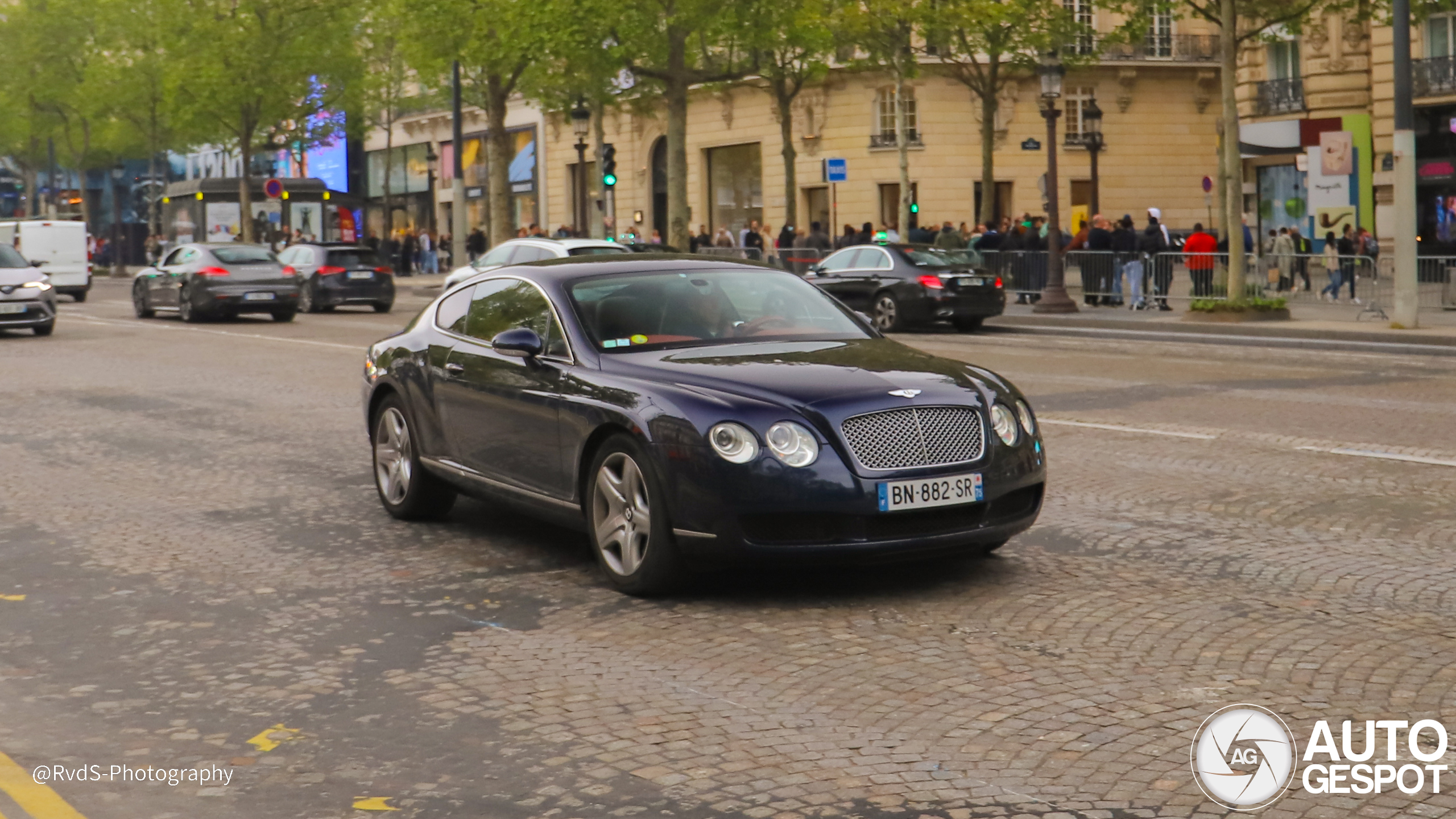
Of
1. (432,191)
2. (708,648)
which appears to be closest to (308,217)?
(432,191)

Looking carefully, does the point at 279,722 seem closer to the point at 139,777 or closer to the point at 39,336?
the point at 139,777

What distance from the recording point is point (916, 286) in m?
26.0

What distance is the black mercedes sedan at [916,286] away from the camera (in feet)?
85.0

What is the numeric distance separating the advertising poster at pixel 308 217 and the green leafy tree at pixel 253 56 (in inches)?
69.2

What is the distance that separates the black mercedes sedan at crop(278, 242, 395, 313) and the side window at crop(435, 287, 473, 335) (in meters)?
25.8

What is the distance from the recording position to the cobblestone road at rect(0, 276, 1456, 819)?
15.3 feet

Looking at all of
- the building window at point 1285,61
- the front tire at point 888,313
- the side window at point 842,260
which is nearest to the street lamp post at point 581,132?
the side window at point 842,260

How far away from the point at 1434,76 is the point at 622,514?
40.7 metres

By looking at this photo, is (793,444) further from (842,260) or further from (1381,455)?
(842,260)

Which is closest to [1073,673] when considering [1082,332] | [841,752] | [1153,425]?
[841,752]

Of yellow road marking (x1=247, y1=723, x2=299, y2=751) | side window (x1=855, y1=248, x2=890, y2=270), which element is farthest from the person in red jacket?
yellow road marking (x1=247, y1=723, x2=299, y2=751)

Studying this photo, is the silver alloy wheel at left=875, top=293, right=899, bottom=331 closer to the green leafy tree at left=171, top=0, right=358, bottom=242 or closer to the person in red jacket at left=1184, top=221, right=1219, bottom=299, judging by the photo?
the person in red jacket at left=1184, top=221, right=1219, bottom=299

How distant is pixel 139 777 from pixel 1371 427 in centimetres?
987

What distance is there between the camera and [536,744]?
197 inches
